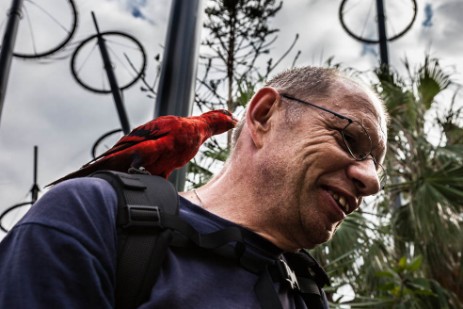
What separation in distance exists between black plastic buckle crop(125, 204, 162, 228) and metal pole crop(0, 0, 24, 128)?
13.1ft

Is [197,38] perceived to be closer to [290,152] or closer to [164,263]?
[290,152]

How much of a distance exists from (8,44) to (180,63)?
3.37 meters

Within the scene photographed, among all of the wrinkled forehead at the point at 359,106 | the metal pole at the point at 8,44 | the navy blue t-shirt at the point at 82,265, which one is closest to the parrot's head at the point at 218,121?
the wrinkled forehead at the point at 359,106

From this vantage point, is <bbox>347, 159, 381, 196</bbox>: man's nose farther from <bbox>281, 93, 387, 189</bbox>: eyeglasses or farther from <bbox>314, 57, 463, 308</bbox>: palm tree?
<bbox>314, 57, 463, 308</bbox>: palm tree

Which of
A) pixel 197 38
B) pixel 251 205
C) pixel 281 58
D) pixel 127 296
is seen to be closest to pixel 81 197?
pixel 127 296

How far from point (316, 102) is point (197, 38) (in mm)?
830

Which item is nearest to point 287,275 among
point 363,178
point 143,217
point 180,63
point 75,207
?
point 363,178

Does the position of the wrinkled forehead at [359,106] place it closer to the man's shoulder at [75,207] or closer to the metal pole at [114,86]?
the man's shoulder at [75,207]

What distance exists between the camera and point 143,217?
3.12ft

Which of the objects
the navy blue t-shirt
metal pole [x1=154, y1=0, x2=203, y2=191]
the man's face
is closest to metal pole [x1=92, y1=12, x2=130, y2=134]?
metal pole [x1=154, y1=0, x2=203, y2=191]

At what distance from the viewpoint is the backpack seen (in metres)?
0.92

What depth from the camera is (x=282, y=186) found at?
1255 mm

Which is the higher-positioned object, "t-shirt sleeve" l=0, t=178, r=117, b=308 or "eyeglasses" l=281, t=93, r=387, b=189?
"eyeglasses" l=281, t=93, r=387, b=189

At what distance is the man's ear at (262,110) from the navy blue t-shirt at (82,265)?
0.42 meters
